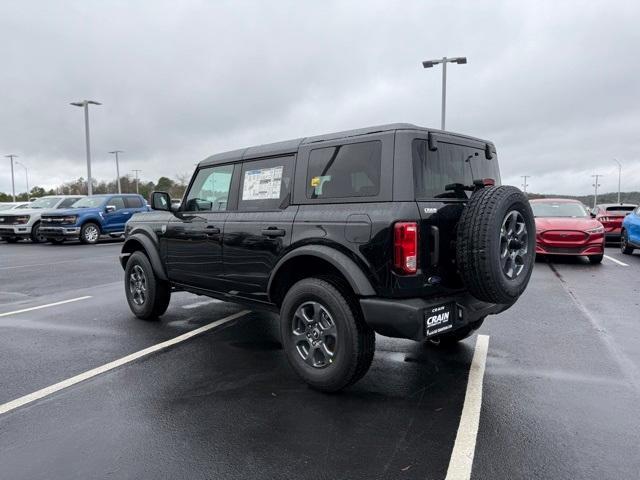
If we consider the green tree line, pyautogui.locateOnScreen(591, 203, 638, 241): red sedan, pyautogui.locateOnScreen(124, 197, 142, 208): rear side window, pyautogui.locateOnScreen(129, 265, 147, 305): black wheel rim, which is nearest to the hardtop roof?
pyautogui.locateOnScreen(129, 265, 147, 305): black wheel rim

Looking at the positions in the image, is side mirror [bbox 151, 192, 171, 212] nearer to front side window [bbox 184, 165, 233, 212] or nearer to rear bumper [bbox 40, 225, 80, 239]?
front side window [bbox 184, 165, 233, 212]

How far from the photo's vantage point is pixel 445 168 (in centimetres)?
363

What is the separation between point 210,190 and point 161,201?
2.06 feet

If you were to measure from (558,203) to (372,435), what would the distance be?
10356mm

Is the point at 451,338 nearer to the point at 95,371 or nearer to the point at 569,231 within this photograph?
the point at 95,371

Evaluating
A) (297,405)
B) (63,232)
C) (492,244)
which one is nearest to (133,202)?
(63,232)

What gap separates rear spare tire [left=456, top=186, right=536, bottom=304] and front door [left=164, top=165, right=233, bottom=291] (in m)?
2.36

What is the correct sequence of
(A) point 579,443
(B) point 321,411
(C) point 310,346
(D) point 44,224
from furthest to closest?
(D) point 44,224 < (C) point 310,346 < (B) point 321,411 < (A) point 579,443

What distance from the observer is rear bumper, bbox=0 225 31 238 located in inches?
718

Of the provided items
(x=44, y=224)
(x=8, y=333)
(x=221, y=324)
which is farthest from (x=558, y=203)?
(x=44, y=224)

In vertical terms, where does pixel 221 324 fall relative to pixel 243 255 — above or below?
below

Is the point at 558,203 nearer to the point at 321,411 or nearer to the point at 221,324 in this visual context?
the point at 221,324

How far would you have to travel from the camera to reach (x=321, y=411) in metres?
3.27

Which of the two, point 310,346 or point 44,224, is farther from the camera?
point 44,224
